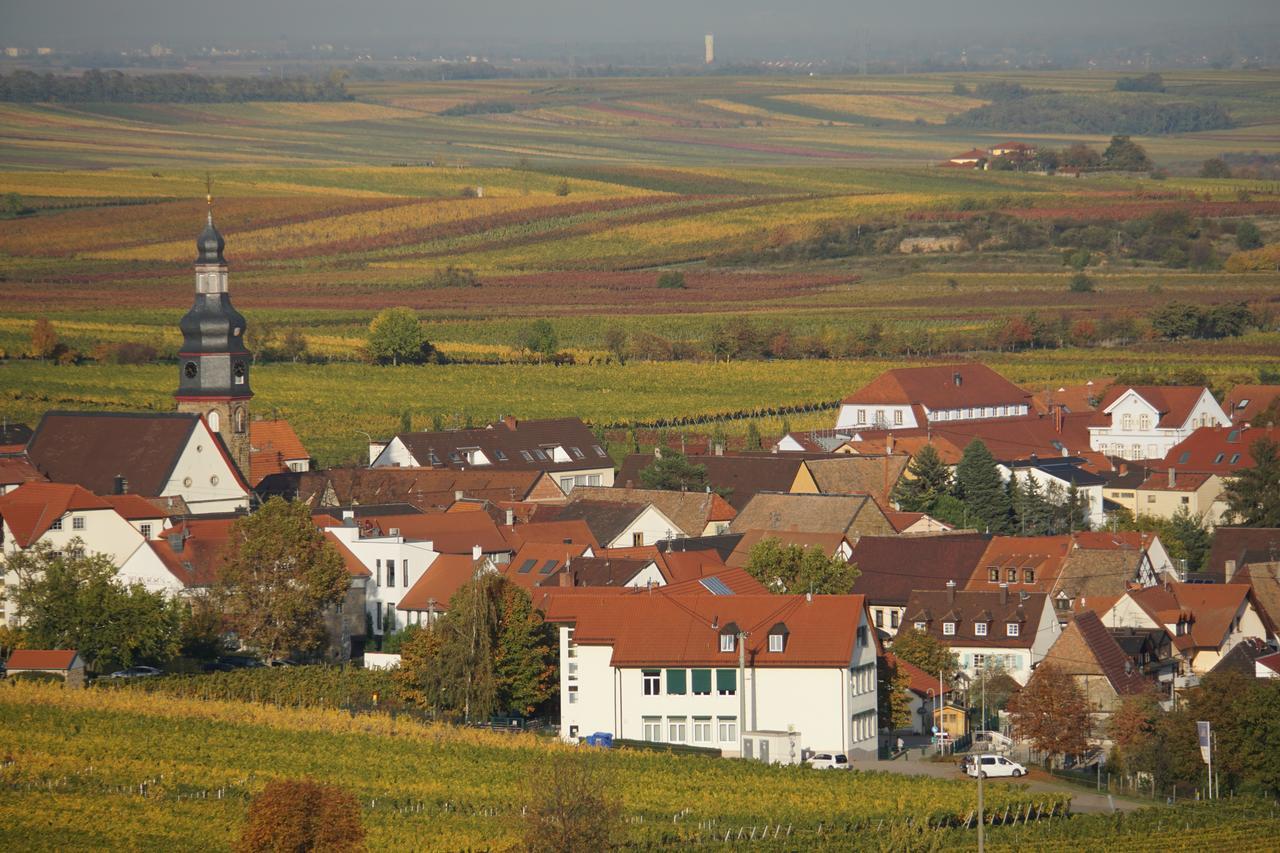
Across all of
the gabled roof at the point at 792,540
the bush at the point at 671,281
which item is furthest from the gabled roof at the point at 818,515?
the bush at the point at 671,281

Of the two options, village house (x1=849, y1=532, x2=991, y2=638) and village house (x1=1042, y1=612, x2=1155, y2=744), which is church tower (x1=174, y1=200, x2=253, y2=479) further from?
village house (x1=1042, y1=612, x2=1155, y2=744)

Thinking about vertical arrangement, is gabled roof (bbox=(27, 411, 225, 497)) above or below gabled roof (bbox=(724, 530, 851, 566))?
above

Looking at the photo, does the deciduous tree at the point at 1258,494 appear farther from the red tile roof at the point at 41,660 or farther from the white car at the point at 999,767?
the red tile roof at the point at 41,660

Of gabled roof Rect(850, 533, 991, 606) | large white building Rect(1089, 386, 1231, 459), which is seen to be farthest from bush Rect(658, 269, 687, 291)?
gabled roof Rect(850, 533, 991, 606)

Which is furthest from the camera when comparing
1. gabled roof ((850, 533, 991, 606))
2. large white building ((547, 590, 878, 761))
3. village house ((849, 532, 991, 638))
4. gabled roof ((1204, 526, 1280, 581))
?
gabled roof ((1204, 526, 1280, 581))

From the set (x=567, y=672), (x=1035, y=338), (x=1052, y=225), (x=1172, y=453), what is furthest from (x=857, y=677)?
(x=1052, y=225)

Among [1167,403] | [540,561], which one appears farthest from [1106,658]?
[1167,403]
